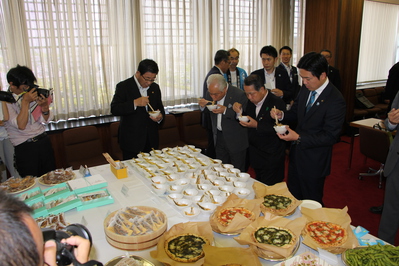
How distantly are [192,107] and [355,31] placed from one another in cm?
339

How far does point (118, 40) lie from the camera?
4.12 metres

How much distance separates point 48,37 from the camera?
3676 millimetres

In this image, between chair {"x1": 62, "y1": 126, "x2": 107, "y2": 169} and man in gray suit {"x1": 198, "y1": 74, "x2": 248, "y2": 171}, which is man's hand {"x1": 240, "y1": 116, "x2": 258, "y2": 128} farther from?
chair {"x1": 62, "y1": 126, "x2": 107, "y2": 169}

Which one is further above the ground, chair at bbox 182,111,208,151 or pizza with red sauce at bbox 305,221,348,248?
pizza with red sauce at bbox 305,221,348,248

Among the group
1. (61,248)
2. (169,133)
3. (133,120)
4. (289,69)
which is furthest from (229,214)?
(289,69)

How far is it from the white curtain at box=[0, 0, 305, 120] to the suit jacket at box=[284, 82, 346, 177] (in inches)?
103

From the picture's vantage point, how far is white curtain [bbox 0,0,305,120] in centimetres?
358

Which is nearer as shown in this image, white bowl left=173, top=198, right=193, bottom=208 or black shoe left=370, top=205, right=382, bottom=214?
white bowl left=173, top=198, right=193, bottom=208

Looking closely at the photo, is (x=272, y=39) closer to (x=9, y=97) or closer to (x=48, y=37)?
(x=48, y=37)

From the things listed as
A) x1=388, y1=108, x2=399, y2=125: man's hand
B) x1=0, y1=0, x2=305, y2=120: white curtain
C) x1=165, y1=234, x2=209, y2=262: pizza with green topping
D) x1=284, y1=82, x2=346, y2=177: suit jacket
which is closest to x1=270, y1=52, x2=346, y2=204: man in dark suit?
x1=284, y1=82, x2=346, y2=177: suit jacket

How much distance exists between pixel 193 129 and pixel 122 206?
2.80 m

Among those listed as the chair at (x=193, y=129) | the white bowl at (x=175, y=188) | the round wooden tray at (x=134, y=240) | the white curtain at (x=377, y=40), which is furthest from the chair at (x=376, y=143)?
the white curtain at (x=377, y=40)

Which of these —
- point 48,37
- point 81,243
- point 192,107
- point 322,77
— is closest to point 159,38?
point 192,107

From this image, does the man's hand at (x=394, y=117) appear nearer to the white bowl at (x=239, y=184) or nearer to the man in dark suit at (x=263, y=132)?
the man in dark suit at (x=263, y=132)
